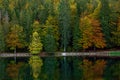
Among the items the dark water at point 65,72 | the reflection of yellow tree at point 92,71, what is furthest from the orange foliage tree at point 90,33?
the reflection of yellow tree at point 92,71

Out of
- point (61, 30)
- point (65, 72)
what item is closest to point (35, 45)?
point (61, 30)

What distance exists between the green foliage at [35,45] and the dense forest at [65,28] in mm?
1561

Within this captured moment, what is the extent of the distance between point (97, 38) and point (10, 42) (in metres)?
22.6

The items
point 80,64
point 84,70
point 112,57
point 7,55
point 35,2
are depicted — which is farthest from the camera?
point 35,2

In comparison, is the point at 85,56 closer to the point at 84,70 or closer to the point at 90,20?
the point at 90,20

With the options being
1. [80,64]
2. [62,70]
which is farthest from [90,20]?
[62,70]

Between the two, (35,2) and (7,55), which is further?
(35,2)

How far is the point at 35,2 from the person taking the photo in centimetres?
14262

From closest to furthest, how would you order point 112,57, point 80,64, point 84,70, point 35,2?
point 84,70 < point 80,64 < point 112,57 < point 35,2

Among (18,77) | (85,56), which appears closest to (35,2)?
(85,56)

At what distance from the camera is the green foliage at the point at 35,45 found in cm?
11406

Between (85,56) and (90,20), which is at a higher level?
(90,20)

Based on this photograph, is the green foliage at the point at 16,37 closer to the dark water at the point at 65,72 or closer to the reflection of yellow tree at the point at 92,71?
the dark water at the point at 65,72

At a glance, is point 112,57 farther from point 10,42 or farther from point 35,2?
point 35,2
